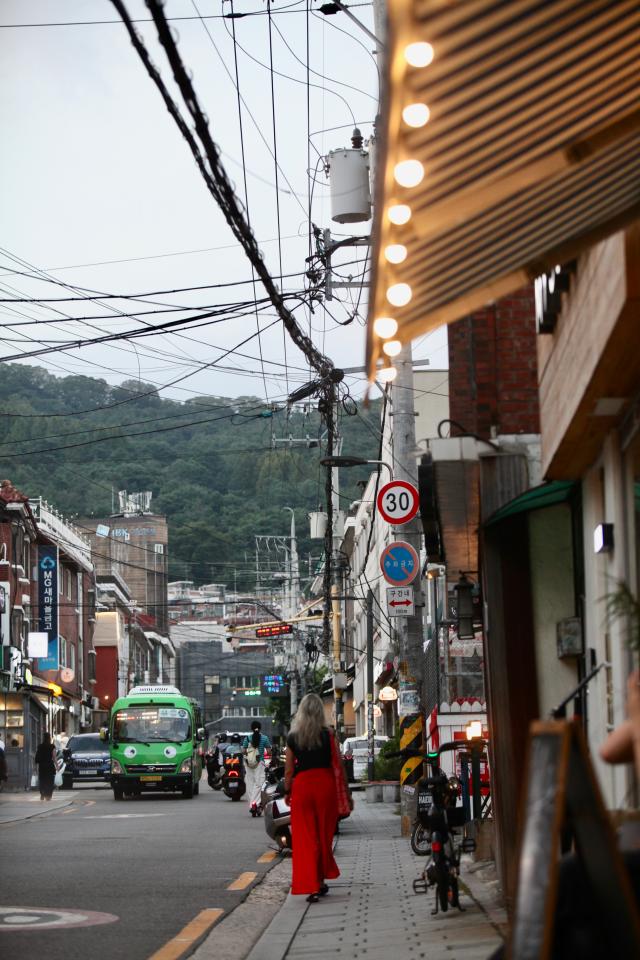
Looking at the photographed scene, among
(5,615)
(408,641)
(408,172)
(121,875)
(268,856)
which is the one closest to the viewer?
(408,172)

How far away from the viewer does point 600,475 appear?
32.7 ft

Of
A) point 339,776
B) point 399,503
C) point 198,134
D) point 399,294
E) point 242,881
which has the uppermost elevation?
point 198,134

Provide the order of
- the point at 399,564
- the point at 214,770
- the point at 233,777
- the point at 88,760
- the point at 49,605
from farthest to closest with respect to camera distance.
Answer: the point at 49,605, the point at 88,760, the point at 214,770, the point at 233,777, the point at 399,564

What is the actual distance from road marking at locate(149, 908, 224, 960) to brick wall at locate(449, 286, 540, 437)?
523 cm

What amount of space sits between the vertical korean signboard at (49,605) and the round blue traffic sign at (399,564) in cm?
3873

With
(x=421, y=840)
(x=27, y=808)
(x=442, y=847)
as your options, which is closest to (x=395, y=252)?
(x=442, y=847)

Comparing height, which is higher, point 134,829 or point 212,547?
point 212,547

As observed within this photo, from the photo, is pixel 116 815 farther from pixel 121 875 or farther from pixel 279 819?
pixel 121 875

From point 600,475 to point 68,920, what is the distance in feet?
17.9

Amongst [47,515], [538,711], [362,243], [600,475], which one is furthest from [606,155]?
[47,515]

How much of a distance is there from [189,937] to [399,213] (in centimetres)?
667

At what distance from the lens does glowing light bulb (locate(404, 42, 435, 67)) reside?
4.19m

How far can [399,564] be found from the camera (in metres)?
21.8

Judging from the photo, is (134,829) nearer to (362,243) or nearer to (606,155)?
(362,243)
